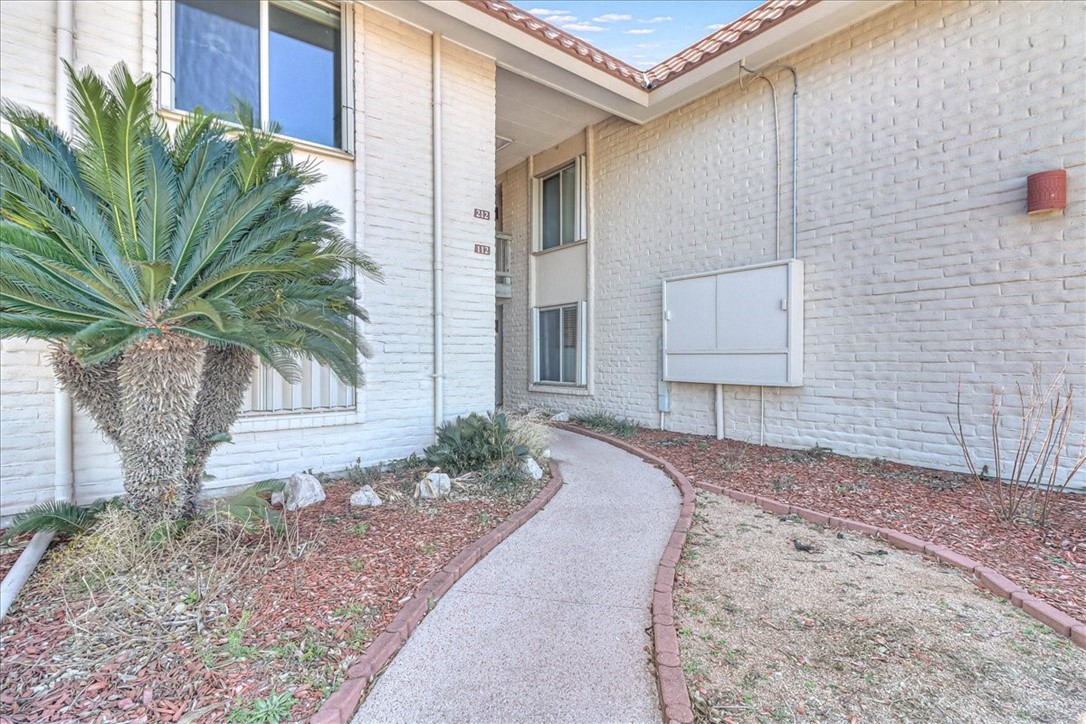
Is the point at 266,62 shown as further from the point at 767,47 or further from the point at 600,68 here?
the point at 767,47

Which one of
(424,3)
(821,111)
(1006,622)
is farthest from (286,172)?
(821,111)

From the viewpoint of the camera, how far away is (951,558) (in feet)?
11.1

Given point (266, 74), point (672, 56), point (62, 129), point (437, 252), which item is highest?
point (672, 56)

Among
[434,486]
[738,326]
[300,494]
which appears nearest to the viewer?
[300,494]

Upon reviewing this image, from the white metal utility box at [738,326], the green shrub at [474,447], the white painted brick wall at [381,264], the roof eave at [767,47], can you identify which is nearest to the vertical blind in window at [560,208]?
the roof eave at [767,47]

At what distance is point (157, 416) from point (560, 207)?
8.41 m

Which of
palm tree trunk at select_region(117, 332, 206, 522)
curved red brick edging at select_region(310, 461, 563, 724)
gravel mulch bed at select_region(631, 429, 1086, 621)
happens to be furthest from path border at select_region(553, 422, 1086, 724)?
palm tree trunk at select_region(117, 332, 206, 522)

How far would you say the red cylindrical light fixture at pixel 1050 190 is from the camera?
4496 millimetres

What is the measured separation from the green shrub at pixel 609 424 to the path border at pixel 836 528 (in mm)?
2641

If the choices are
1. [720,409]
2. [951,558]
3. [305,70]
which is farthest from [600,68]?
[951,558]

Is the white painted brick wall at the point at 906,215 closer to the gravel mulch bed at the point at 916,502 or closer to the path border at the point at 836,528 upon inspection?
the gravel mulch bed at the point at 916,502

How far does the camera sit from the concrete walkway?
6.87ft

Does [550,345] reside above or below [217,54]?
below

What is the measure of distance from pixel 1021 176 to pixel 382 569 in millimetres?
6788
